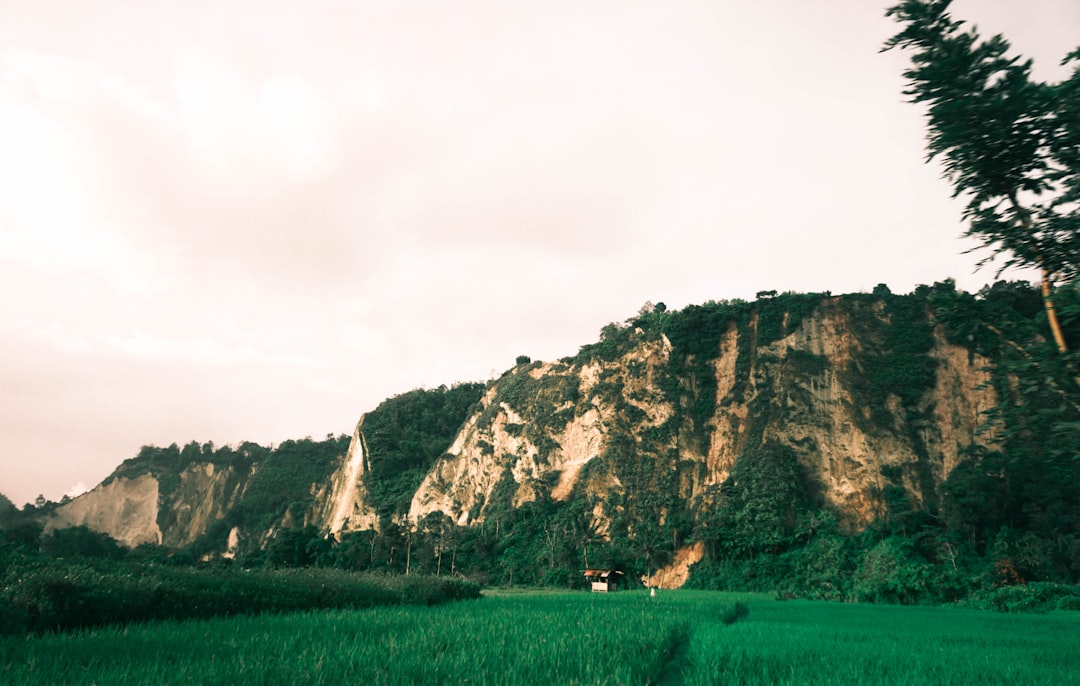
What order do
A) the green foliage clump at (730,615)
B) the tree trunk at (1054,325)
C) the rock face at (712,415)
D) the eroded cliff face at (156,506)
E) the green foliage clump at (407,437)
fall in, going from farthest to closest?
the eroded cliff face at (156,506)
the green foliage clump at (407,437)
the rock face at (712,415)
the green foliage clump at (730,615)
the tree trunk at (1054,325)

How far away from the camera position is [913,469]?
57.2 meters

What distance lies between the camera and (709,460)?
7056 cm

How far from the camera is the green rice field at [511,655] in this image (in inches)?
266

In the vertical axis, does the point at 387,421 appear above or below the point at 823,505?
above

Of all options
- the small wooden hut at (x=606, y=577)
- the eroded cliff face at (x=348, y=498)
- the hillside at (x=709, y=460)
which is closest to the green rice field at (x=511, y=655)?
the hillside at (x=709, y=460)

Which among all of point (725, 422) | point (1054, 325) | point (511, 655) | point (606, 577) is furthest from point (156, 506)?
point (1054, 325)

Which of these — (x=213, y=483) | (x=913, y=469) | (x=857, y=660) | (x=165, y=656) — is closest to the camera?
(x=165, y=656)

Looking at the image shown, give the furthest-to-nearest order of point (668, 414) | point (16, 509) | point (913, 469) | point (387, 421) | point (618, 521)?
point (16, 509) → point (387, 421) → point (668, 414) → point (618, 521) → point (913, 469)

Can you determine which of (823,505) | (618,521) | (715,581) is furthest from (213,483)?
(823,505)

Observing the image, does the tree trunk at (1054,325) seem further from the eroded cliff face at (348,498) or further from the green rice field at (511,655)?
the eroded cliff face at (348,498)

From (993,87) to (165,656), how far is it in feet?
48.8

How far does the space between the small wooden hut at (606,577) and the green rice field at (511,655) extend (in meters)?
47.2

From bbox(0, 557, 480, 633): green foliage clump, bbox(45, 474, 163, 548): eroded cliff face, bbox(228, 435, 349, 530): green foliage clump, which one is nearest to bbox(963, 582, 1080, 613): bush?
bbox(0, 557, 480, 633): green foliage clump

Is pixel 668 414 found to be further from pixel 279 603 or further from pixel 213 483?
pixel 213 483
